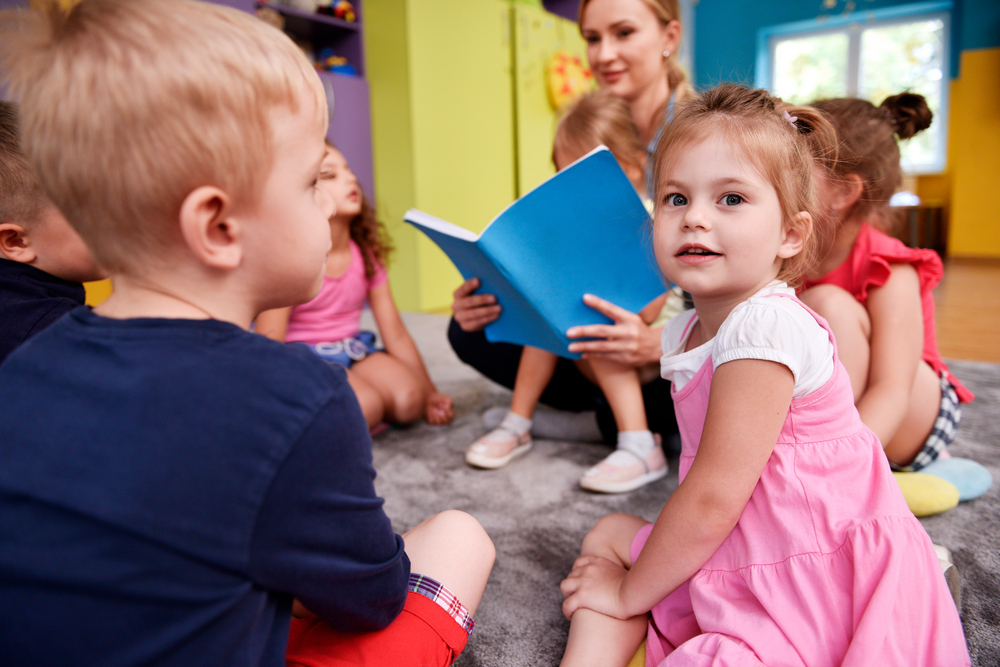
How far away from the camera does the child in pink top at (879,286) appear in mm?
891

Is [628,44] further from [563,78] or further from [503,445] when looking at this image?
[563,78]

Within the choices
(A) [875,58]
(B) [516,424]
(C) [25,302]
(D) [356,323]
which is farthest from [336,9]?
(A) [875,58]

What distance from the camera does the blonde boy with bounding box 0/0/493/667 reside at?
35 centimetres

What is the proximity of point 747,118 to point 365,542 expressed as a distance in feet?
1.60

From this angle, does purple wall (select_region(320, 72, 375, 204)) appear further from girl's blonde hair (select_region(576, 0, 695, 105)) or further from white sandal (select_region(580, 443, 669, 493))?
white sandal (select_region(580, 443, 669, 493))

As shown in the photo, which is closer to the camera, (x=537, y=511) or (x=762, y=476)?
(x=762, y=476)

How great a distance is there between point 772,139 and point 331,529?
0.49 meters

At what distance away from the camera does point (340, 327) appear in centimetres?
146

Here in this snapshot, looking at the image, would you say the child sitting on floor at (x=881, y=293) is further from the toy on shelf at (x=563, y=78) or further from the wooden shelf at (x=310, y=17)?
the toy on shelf at (x=563, y=78)

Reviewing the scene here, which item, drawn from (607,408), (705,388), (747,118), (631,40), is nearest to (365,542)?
(705,388)

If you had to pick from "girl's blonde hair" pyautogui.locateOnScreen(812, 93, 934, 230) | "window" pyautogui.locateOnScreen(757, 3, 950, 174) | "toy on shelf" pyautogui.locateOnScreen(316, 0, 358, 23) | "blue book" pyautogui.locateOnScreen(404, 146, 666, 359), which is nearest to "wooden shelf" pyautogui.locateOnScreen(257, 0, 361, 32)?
"toy on shelf" pyautogui.locateOnScreen(316, 0, 358, 23)

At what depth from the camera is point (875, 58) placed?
15.6 feet

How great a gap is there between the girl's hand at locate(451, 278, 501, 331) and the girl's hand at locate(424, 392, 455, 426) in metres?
0.31

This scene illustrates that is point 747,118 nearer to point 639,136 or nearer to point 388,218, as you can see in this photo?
point 639,136
